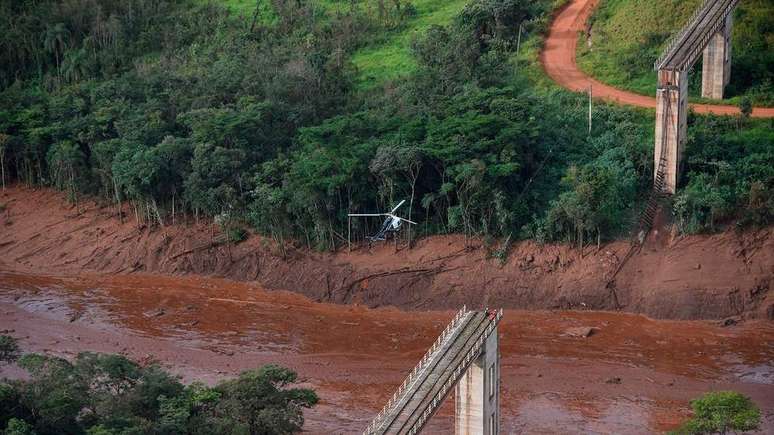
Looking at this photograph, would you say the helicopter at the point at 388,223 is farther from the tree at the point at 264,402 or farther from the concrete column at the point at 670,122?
the tree at the point at 264,402

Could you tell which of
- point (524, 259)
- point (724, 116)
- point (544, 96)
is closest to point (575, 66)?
point (544, 96)

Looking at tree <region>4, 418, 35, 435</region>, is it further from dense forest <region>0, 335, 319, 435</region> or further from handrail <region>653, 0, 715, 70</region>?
handrail <region>653, 0, 715, 70</region>

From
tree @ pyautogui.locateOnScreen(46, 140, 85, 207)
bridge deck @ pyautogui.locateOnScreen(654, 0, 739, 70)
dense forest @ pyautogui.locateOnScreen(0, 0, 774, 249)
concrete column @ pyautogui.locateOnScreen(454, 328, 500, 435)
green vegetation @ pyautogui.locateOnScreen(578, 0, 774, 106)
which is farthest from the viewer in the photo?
tree @ pyautogui.locateOnScreen(46, 140, 85, 207)

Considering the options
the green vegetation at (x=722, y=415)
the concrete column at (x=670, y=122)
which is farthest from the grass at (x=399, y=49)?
the green vegetation at (x=722, y=415)

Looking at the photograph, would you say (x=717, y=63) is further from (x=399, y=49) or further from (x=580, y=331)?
(x=399, y=49)

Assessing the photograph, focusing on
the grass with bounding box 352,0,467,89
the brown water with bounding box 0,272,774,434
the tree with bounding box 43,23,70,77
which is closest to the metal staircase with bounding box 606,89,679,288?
the brown water with bounding box 0,272,774,434

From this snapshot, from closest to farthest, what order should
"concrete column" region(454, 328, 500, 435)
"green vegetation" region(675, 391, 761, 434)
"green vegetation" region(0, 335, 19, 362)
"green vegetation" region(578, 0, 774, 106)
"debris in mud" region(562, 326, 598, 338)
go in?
"green vegetation" region(675, 391, 761, 434)
"concrete column" region(454, 328, 500, 435)
"green vegetation" region(0, 335, 19, 362)
"debris in mud" region(562, 326, 598, 338)
"green vegetation" region(578, 0, 774, 106)

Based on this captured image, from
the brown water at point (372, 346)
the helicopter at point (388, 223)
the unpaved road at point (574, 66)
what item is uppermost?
the unpaved road at point (574, 66)

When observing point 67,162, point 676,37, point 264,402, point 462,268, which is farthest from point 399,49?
point 264,402
